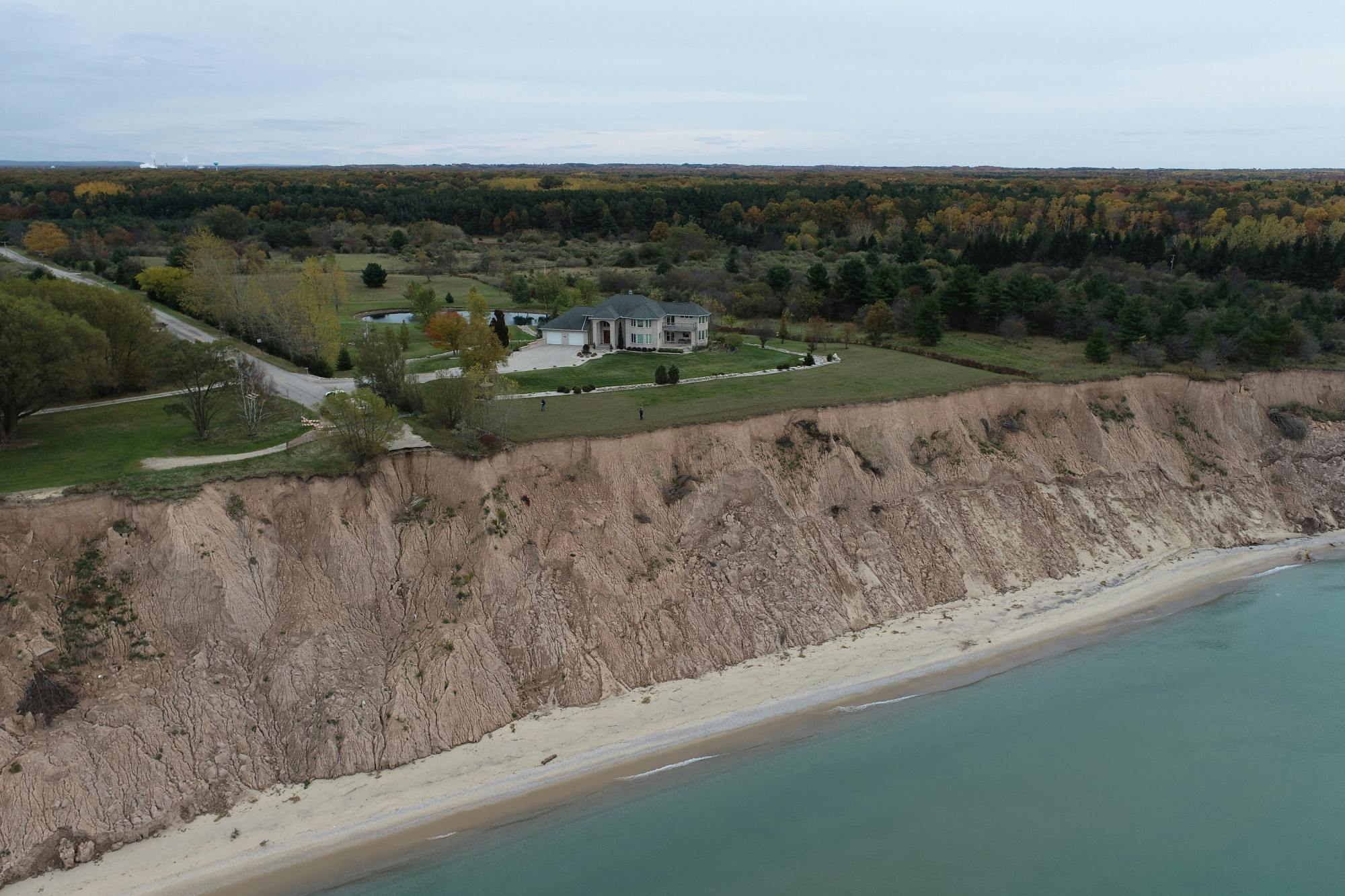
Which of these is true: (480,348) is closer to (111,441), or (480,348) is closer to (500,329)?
(500,329)

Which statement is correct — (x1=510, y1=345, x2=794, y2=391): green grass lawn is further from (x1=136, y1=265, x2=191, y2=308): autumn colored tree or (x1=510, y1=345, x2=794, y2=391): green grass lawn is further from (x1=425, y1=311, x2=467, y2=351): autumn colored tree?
(x1=136, y1=265, x2=191, y2=308): autumn colored tree

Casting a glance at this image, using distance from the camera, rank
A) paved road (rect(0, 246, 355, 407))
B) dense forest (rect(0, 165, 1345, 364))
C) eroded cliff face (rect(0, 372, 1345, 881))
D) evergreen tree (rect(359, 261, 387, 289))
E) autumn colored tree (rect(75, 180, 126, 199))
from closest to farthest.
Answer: eroded cliff face (rect(0, 372, 1345, 881)), paved road (rect(0, 246, 355, 407)), dense forest (rect(0, 165, 1345, 364)), evergreen tree (rect(359, 261, 387, 289)), autumn colored tree (rect(75, 180, 126, 199))

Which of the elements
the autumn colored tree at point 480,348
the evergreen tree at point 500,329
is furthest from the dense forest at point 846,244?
the autumn colored tree at point 480,348

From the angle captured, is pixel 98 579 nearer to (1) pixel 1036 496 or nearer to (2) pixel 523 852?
(2) pixel 523 852

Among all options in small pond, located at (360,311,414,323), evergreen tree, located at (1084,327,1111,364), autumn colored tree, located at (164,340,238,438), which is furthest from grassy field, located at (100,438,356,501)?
evergreen tree, located at (1084,327,1111,364)

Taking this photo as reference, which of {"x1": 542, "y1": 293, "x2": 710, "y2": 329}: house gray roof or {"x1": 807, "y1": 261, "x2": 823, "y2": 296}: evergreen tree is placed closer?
{"x1": 542, "y1": 293, "x2": 710, "y2": 329}: house gray roof

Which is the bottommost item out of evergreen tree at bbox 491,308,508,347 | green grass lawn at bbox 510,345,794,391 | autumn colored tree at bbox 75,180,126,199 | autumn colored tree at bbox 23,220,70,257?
green grass lawn at bbox 510,345,794,391

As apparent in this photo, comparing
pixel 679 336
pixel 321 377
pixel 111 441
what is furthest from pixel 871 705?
pixel 321 377

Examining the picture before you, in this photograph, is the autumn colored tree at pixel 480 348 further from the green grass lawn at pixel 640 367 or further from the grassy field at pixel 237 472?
the grassy field at pixel 237 472
